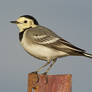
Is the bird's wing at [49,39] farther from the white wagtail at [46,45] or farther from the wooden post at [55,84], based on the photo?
the wooden post at [55,84]

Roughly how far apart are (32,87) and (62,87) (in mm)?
893

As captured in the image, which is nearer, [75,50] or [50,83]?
[50,83]

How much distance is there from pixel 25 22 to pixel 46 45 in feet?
5.71

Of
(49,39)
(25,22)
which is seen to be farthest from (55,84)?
(25,22)

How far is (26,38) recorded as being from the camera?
564 inches

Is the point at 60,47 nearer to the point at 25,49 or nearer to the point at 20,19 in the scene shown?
the point at 25,49

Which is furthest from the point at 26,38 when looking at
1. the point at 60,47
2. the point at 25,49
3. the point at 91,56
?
the point at 91,56

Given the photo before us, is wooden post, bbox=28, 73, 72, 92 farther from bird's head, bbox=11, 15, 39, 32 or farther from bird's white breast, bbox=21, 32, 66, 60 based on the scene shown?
bird's head, bbox=11, 15, 39, 32

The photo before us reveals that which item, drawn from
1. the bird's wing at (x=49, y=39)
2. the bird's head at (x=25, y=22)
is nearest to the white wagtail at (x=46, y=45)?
the bird's wing at (x=49, y=39)

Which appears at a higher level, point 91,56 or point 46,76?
point 91,56

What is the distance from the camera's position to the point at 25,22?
1554 centimetres

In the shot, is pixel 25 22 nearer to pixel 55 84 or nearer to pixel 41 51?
pixel 41 51

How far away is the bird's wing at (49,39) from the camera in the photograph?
14.1 metres

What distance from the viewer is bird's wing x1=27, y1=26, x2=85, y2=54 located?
14092mm
